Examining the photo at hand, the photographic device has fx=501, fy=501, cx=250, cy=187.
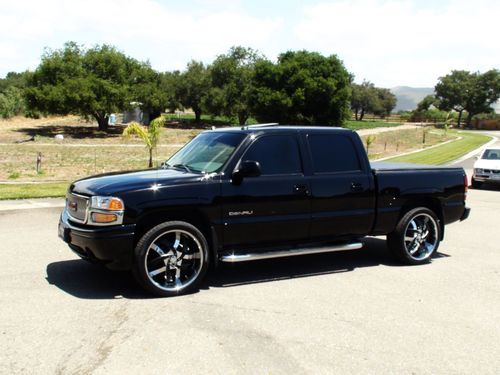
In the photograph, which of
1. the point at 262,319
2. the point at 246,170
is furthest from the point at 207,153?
the point at 262,319

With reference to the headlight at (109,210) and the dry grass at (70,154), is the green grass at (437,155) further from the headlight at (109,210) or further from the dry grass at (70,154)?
the headlight at (109,210)

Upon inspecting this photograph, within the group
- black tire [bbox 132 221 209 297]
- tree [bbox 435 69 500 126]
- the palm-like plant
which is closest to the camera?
black tire [bbox 132 221 209 297]

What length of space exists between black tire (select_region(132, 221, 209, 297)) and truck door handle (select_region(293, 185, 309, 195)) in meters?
1.30

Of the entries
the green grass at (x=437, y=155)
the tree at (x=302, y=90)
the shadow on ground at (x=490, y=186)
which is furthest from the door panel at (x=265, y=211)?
the tree at (x=302, y=90)

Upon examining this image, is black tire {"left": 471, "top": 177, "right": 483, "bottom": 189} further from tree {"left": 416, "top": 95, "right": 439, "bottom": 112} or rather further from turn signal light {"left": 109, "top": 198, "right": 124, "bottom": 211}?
tree {"left": 416, "top": 95, "right": 439, "bottom": 112}

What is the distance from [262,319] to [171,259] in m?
1.28

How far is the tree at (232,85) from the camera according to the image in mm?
72750

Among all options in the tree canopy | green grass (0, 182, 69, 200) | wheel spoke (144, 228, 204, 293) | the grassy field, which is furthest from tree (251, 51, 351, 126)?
the tree canopy

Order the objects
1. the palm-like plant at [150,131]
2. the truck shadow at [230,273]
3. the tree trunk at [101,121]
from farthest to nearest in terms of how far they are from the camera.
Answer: the tree trunk at [101,121] → the palm-like plant at [150,131] → the truck shadow at [230,273]

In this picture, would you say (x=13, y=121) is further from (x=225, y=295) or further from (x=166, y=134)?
(x=225, y=295)

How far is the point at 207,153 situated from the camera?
629cm

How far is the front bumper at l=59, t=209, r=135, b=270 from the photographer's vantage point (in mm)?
5215

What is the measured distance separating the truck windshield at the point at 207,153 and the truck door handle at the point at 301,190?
0.89 meters

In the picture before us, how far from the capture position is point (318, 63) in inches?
2776
